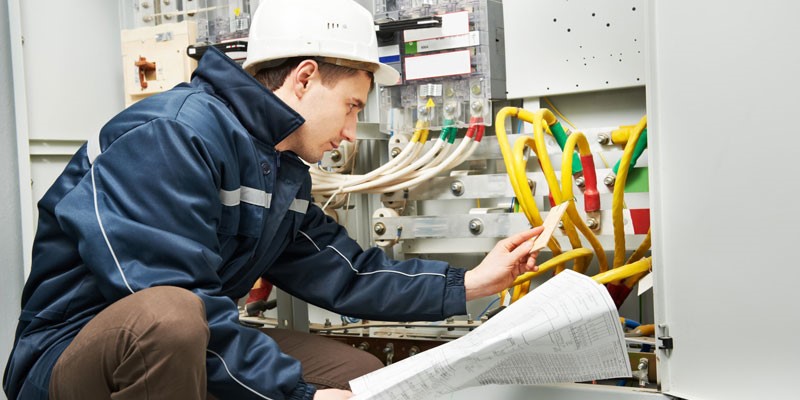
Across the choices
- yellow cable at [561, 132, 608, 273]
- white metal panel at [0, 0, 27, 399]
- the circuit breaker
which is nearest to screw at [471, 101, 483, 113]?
the circuit breaker

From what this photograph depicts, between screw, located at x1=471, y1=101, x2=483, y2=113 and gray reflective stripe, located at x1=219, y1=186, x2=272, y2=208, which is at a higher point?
screw, located at x1=471, y1=101, x2=483, y2=113

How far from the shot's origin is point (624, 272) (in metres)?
1.68

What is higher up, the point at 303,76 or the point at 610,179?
the point at 303,76

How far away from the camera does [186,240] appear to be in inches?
47.2

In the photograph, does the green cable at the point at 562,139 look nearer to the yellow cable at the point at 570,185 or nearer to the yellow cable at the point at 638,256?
the yellow cable at the point at 570,185

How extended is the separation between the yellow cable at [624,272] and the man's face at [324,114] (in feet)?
2.02

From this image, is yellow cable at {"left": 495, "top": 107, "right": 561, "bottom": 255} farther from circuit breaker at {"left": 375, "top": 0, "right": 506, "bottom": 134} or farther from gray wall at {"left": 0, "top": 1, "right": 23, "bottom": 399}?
gray wall at {"left": 0, "top": 1, "right": 23, "bottom": 399}

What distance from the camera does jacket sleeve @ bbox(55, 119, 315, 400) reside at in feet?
3.87

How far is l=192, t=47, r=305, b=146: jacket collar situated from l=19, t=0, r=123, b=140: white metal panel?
98 centimetres

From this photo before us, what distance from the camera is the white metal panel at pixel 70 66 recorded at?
220 centimetres

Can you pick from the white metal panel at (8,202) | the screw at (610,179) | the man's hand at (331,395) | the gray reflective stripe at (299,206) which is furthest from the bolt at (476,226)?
the white metal panel at (8,202)

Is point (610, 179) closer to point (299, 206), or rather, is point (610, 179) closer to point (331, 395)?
point (299, 206)

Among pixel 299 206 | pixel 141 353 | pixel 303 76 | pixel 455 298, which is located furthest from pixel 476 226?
pixel 141 353

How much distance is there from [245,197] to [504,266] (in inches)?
21.4
